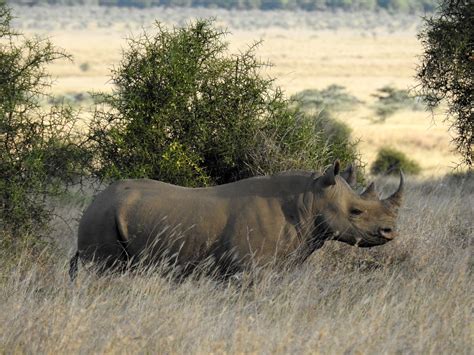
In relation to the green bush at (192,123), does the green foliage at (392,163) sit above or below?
below

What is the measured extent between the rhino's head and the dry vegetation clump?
1.14 feet

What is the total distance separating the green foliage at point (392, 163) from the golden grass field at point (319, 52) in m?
0.30

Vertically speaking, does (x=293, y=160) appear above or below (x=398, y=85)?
above

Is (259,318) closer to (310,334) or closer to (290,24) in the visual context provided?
(310,334)

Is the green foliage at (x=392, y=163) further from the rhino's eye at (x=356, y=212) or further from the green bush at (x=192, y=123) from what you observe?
the rhino's eye at (x=356, y=212)

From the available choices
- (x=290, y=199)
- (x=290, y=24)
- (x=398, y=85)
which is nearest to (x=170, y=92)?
(x=290, y=199)

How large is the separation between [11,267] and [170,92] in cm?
286

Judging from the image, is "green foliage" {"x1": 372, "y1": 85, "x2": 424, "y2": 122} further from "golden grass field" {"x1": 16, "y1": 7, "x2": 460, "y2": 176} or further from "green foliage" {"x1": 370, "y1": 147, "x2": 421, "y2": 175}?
"green foliage" {"x1": 370, "y1": 147, "x2": 421, "y2": 175}

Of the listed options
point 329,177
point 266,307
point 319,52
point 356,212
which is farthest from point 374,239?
point 319,52

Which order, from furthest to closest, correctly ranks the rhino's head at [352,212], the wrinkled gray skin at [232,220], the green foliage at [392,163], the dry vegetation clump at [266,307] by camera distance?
the green foliage at [392,163] → the rhino's head at [352,212] → the wrinkled gray skin at [232,220] → the dry vegetation clump at [266,307]

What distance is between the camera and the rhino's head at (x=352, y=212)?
891cm

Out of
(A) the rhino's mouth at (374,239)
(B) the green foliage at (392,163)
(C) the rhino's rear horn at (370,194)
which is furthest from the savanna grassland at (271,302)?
(B) the green foliage at (392,163)

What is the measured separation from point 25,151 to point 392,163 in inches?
649

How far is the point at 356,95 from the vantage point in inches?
2286
